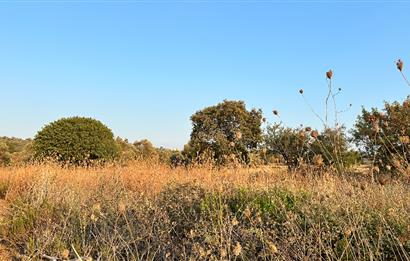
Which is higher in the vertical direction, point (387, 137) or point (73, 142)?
point (73, 142)

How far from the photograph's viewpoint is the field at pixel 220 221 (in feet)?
9.85

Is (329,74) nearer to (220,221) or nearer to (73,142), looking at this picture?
(220,221)

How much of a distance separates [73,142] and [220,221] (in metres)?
10.2

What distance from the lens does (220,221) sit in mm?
3713

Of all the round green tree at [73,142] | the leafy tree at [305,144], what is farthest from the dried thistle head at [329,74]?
the round green tree at [73,142]

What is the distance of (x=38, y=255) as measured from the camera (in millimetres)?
3730

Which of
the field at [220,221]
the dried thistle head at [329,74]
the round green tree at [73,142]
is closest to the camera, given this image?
the dried thistle head at [329,74]

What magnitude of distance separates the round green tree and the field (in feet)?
18.6

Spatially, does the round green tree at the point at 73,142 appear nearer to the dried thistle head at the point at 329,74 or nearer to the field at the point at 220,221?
the field at the point at 220,221

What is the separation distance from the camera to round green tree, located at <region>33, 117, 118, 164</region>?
12.9 m

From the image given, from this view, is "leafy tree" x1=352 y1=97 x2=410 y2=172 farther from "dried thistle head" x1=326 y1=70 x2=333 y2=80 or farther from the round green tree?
the round green tree

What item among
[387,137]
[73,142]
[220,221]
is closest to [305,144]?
[387,137]

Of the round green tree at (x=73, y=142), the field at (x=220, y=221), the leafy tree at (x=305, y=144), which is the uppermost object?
the round green tree at (x=73, y=142)

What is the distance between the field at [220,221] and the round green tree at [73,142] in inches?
223
